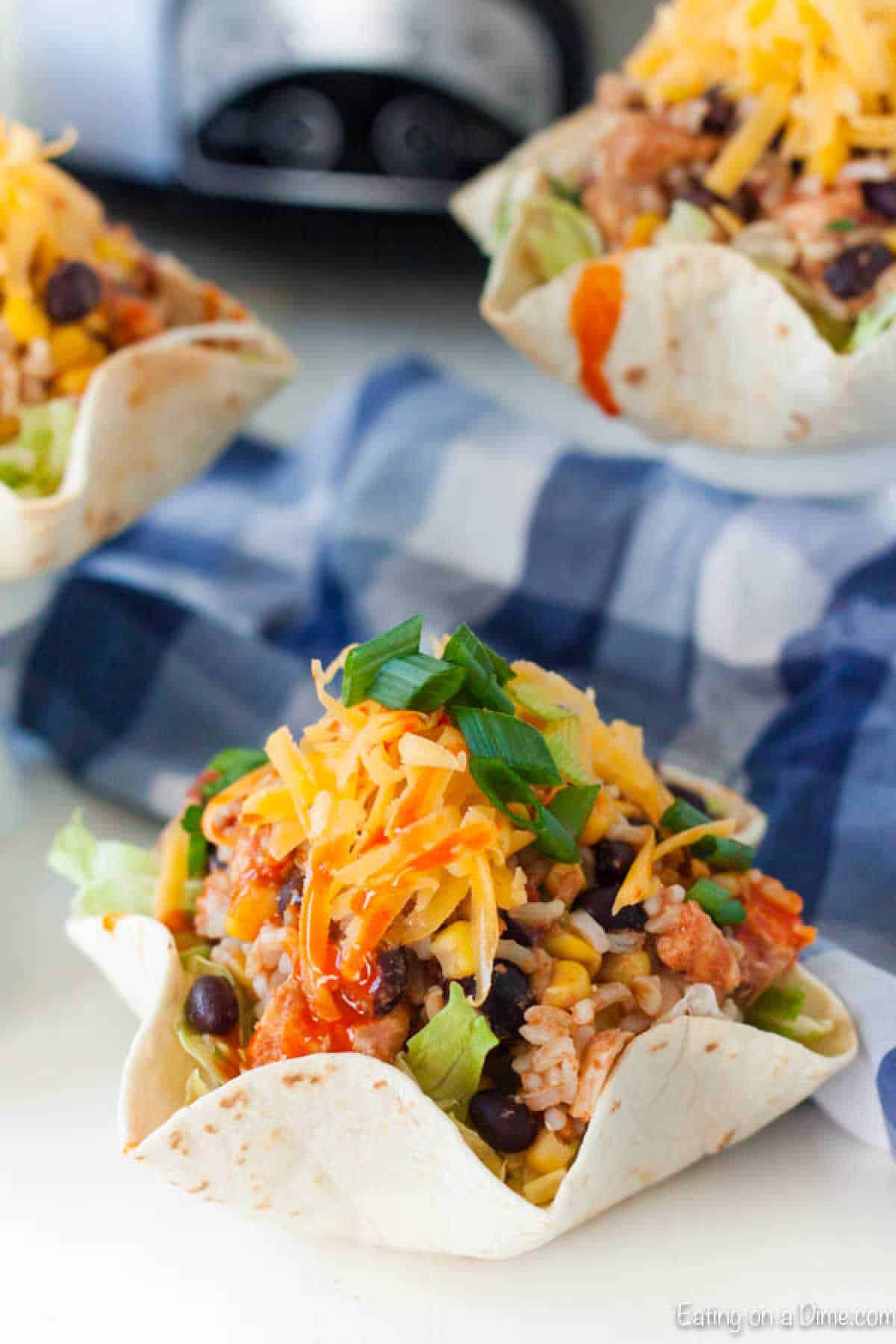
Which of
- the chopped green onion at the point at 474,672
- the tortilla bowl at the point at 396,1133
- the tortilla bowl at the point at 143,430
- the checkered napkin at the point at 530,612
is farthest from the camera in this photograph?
the checkered napkin at the point at 530,612

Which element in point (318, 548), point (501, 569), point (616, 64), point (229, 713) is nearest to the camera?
point (229, 713)

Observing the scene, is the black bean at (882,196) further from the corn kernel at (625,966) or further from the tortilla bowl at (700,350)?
the corn kernel at (625,966)

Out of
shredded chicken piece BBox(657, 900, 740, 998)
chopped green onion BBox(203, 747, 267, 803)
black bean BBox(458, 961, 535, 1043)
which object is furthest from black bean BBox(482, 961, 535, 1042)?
chopped green onion BBox(203, 747, 267, 803)

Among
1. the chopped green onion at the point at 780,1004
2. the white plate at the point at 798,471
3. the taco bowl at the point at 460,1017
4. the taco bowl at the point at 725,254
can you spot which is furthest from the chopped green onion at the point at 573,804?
the white plate at the point at 798,471

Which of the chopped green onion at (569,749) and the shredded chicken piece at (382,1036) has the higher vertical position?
the chopped green onion at (569,749)

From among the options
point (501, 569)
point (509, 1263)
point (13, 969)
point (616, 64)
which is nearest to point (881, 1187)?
point (509, 1263)

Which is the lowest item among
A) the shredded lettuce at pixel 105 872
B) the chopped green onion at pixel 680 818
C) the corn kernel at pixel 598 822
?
the shredded lettuce at pixel 105 872

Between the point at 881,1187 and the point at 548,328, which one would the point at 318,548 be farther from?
the point at 881,1187
